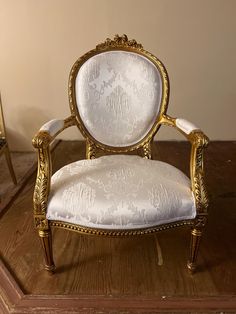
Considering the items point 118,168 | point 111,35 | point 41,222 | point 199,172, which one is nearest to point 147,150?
point 118,168

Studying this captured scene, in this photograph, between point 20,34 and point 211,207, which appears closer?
point 211,207

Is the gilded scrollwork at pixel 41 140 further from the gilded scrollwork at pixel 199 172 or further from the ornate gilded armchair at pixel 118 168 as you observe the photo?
the gilded scrollwork at pixel 199 172

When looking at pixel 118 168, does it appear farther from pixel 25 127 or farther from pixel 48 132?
pixel 25 127

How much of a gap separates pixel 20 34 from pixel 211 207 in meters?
2.00

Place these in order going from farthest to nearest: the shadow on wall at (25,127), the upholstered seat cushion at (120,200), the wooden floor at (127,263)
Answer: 1. the shadow on wall at (25,127)
2. the wooden floor at (127,263)
3. the upholstered seat cushion at (120,200)

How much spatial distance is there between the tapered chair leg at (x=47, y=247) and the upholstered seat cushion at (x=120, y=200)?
0.29 ft

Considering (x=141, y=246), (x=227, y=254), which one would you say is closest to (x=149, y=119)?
(x=141, y=246)

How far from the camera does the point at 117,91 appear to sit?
4.48ft

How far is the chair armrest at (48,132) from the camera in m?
1.06

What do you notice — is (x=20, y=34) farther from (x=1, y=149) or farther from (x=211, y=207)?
(x=211, y=207)

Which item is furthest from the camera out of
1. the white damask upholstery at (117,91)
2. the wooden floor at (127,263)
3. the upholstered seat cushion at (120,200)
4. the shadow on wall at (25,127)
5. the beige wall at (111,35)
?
the shadow on wall at (25,127)

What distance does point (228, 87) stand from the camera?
267 centimetres

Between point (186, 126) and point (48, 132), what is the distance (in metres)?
0.54

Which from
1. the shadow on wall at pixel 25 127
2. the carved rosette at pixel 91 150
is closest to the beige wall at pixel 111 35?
the shadow on wall at pixel 25 127
